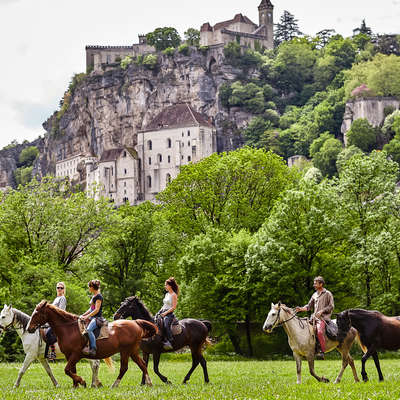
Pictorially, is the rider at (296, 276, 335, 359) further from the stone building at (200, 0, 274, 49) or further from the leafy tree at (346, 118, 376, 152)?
the stone building at (200, 0, 274, 49)

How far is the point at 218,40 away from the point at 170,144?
131 feet

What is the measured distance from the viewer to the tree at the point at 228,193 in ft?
178

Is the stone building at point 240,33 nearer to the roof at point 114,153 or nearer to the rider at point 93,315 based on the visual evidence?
the roof at point 114,153

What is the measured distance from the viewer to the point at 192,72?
164 meters

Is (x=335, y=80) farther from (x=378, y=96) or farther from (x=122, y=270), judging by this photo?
(x=122, y=270)

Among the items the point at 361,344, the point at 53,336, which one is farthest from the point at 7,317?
the point at 361,344

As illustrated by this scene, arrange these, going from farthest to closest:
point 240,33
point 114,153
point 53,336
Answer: point 240,33 → point 114,153 → point 53,336

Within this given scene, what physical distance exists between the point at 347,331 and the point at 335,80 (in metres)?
153

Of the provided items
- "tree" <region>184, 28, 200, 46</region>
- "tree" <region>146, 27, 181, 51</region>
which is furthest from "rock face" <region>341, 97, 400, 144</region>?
"tree" <region>146, 27, 181, 51</region>

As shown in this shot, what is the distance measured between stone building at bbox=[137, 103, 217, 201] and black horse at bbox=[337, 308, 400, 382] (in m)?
126

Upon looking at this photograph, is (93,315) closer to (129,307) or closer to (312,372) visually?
(129,307)

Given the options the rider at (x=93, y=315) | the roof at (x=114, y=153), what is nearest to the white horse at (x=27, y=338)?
the rider at (x=93, y=315)

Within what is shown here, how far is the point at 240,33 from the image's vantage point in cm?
18275

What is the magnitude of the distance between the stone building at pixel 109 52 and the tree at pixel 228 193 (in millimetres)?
129201
